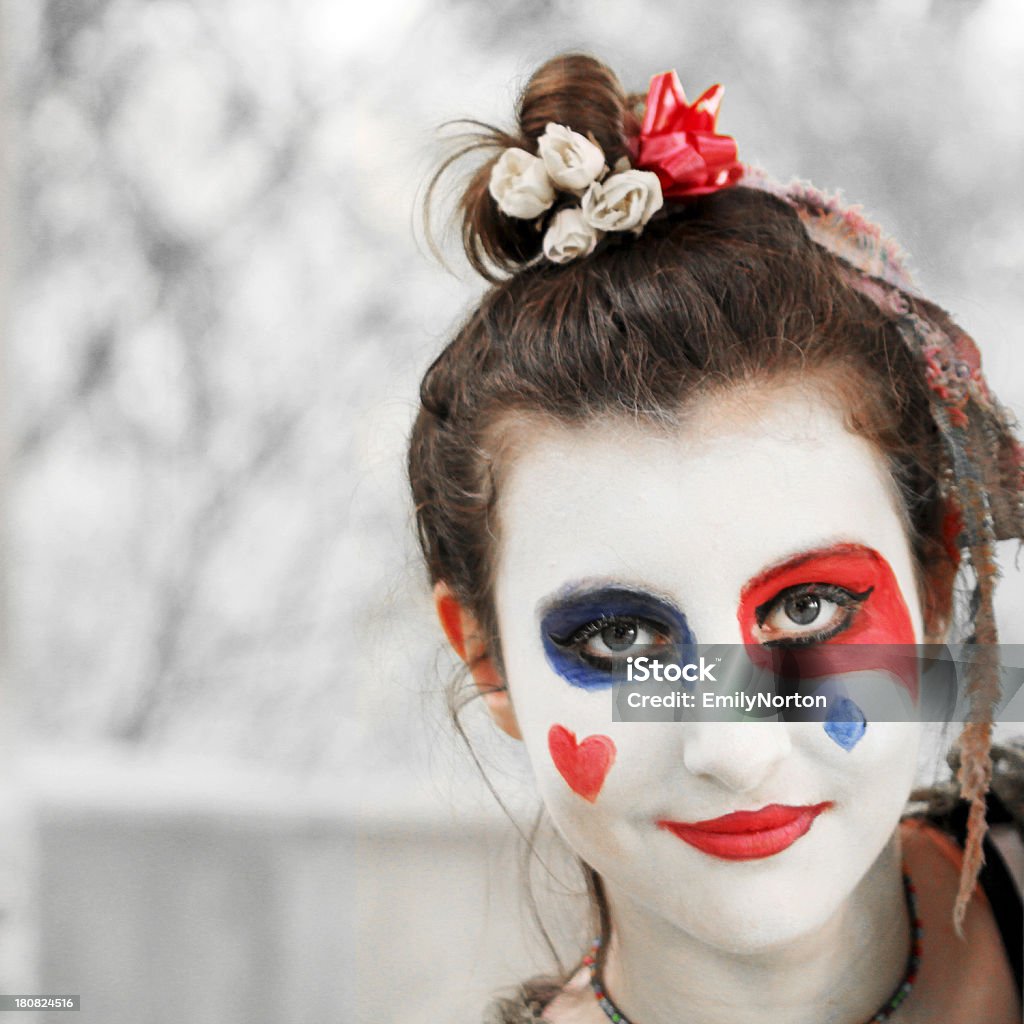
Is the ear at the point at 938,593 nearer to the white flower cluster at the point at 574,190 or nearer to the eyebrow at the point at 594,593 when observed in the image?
the eyebrow at the point at 594,593

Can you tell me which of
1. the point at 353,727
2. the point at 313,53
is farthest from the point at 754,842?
the point at 313,53

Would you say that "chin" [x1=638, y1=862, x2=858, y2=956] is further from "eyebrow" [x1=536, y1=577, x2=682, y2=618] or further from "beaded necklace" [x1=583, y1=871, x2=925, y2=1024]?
"eyebrow" [x1=536, y1=577, x2=682, y2=618]

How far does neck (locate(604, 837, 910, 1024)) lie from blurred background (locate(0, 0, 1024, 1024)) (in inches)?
6.2

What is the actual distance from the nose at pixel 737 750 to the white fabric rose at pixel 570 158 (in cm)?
49

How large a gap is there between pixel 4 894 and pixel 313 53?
1.01 metres

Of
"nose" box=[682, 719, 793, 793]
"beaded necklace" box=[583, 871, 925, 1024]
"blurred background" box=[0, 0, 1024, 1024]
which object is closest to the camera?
"nose" box=[682, 719, 793, 793]

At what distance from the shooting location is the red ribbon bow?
1.01 meters

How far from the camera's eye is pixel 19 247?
1.31 meters

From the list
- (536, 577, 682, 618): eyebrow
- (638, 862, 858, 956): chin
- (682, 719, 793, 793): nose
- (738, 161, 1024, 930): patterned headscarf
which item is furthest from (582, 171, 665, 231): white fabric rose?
(638, 862, 858, 956): chin

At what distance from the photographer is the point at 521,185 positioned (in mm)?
1016

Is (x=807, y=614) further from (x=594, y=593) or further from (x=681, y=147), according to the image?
(x=681, y=147)

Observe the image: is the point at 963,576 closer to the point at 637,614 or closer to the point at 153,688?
the point at 637,614

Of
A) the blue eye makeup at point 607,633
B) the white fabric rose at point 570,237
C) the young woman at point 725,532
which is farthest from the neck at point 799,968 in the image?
the white fabric rose at point 570,237

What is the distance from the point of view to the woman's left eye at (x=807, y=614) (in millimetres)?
976
